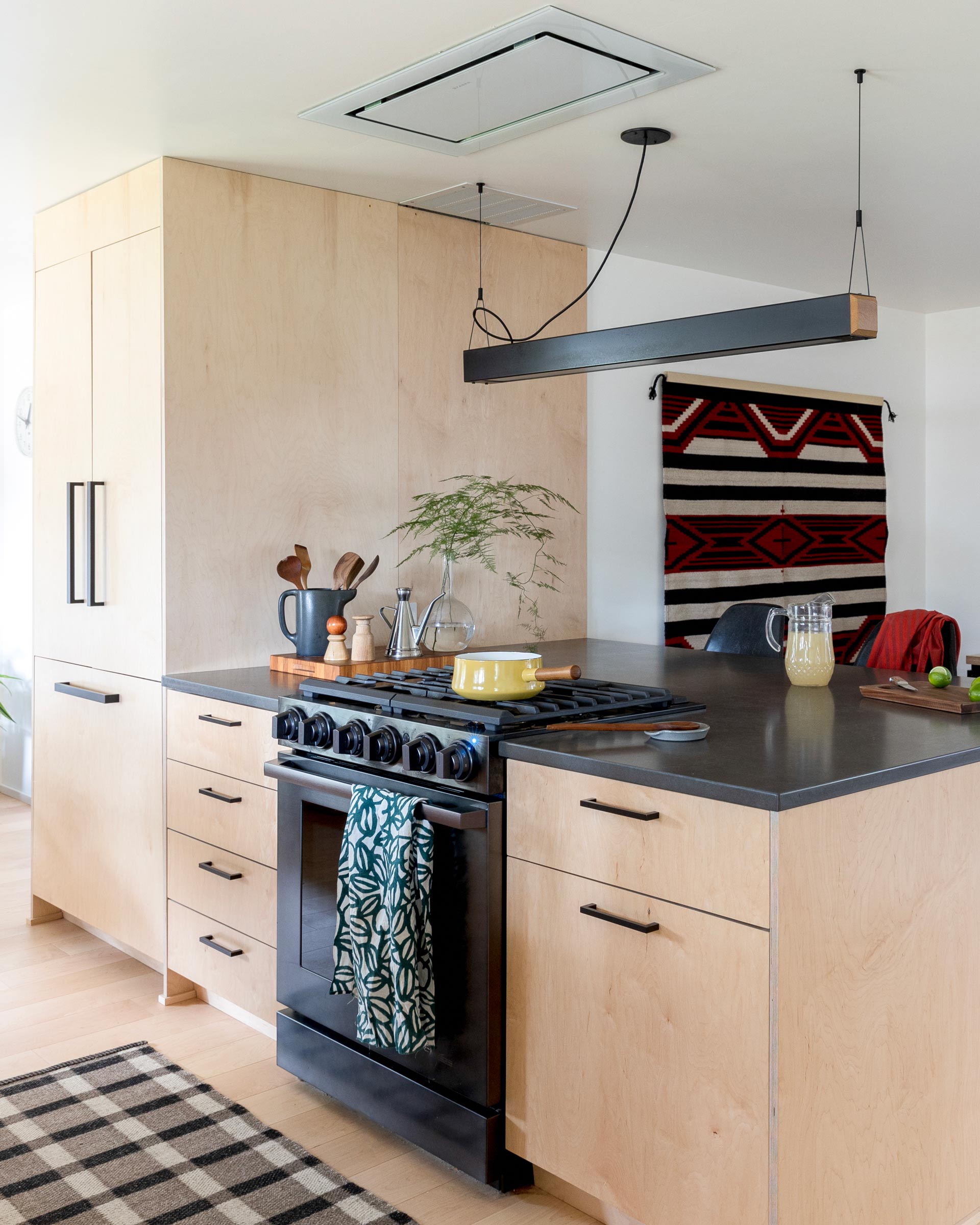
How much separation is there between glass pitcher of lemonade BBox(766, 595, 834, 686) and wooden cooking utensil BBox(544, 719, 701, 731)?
62cm

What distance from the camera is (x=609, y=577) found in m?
4.20

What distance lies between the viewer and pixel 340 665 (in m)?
2.91

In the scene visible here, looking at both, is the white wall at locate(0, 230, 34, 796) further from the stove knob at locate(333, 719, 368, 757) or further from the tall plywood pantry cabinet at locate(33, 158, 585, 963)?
the stove knob at locate(333, 719, 368, 757)

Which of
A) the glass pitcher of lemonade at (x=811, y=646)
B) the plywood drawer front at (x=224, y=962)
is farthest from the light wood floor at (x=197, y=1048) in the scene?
the glass pitcher of lemonade at (x=811, y=646)

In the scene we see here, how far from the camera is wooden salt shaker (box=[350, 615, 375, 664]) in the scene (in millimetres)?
2977

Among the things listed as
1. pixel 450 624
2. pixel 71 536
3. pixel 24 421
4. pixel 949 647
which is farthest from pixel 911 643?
pixel 24 421

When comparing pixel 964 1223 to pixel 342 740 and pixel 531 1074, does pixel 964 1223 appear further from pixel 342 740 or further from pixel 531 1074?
pixel 342 740

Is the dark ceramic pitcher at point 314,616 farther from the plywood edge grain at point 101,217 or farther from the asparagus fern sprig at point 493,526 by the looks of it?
the plywood edge grain at point 101,217

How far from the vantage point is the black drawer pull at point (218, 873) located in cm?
277

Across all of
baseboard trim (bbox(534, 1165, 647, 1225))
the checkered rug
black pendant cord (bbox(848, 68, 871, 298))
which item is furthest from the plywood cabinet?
black pendant cord (bbox(848, 68, 871, 298))

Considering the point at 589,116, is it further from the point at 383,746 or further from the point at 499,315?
the point at 383,746

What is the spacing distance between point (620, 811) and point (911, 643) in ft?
5.58

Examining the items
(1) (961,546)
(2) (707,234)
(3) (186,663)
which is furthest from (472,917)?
(1) (961,546)

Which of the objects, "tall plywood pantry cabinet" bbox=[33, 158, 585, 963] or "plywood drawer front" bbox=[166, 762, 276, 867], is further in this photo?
"tall plywood pantry cabinet" bbox=[33, 158, 585, 963]
